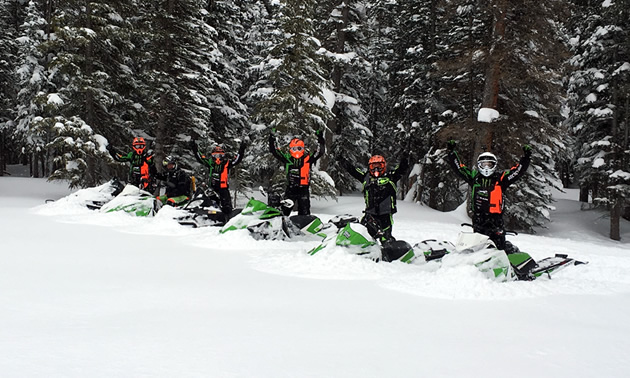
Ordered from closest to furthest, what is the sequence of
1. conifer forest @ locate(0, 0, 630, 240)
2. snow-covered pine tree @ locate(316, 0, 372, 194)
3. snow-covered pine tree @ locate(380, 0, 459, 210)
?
conifer forest @ locate(0, 0, 630, 240) → snow-covered pine tree @ locate(316, 0, 372, 194) → snow-covered pine tree @ locate(380, 0, 459, 210)

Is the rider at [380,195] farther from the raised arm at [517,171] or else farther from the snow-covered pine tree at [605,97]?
the snow-covered pine tree at [605,97]

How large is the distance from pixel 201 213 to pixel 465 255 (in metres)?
6.11

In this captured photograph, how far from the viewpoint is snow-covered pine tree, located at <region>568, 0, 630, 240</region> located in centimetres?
2011

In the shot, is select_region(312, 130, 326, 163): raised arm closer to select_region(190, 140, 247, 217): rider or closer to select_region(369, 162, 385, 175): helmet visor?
select_region(369, 162, 385, 175): helmet visor

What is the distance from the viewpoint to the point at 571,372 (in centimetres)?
296

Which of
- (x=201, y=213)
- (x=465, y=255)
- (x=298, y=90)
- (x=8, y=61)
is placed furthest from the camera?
(x=8, y=61)

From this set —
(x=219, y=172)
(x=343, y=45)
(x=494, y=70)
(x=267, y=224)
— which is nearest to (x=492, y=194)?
(x=267, y=224)

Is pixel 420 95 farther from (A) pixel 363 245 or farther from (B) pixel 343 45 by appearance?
(A) pixel 363 245

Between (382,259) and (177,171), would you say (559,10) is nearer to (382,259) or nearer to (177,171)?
(382,259)

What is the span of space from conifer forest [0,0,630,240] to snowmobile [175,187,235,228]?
6.30 m

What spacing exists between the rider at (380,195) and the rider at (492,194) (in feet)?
4.68

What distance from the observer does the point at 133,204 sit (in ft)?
36.8

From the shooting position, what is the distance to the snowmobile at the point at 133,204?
1111cm

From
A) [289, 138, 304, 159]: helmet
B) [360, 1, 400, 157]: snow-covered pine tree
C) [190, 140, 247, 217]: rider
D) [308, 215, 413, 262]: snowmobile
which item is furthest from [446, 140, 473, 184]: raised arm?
[360, 1, 400, 157]: snow-covered pine tree
